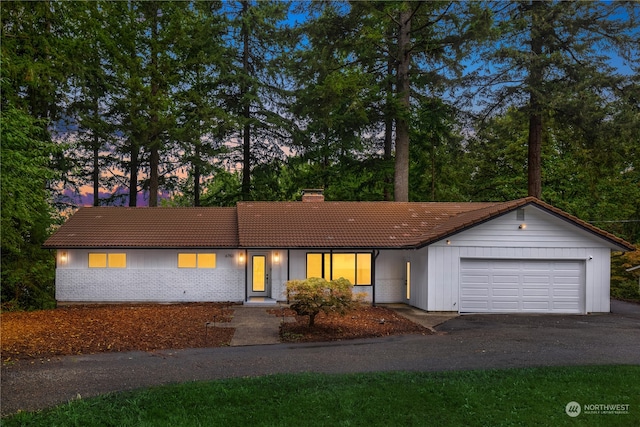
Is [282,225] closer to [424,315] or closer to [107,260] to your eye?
[107,260]

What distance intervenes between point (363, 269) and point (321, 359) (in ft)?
30.9

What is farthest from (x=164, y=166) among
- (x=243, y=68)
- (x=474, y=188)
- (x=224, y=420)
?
(x=224, y=420)

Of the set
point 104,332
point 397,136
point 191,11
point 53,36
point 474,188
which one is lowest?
point 104,332

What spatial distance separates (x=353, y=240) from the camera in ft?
60.3

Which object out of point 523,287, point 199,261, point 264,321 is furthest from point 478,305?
point 199,261

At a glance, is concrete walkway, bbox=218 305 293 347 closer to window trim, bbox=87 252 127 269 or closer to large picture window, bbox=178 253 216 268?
large picture window, bbox=178 253 216 268

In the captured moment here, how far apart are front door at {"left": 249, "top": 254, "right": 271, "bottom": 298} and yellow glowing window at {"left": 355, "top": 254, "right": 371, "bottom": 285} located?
3596 mm

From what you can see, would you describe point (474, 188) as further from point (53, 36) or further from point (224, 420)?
point (224, 420)

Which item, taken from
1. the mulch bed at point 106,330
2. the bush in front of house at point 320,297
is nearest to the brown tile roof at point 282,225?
the mulch bed at point 106,330

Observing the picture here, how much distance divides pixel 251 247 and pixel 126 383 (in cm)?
1020

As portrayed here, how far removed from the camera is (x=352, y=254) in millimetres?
18484

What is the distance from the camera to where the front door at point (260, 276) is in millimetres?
18812

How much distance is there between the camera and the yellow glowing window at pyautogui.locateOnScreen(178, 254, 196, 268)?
730 inches

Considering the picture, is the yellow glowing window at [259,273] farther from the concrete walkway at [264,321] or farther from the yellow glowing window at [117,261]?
the yellow glowing window at [117,261]
